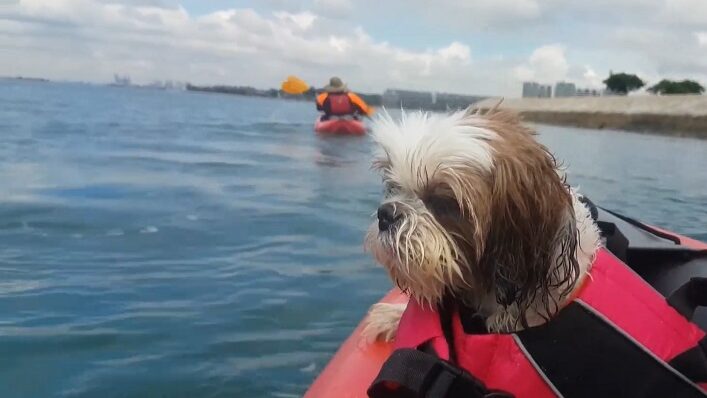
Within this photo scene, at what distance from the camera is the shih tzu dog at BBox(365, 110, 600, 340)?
3.10 metres

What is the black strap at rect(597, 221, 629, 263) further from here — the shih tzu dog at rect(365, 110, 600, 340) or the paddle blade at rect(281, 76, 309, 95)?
the paddle blade at rect(281, 76, 309, 95)

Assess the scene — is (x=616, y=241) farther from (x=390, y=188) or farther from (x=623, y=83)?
(x=623, y=83)

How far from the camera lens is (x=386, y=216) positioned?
10.7 ft

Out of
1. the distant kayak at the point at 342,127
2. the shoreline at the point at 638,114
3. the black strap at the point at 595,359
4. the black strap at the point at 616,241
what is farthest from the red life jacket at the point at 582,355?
the shoreline at the point at 638,114

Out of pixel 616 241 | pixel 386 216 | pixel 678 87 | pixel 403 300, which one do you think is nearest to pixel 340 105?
pixel 403 300

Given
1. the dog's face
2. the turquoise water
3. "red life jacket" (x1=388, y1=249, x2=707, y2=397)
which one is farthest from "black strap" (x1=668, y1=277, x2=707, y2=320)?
the turquoise water

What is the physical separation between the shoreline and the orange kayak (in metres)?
33.7

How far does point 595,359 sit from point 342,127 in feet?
84.4

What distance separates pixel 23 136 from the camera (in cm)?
2273

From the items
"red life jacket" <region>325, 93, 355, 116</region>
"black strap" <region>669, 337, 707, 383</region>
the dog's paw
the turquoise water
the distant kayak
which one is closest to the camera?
"black strap" <region>669, 337, 707, 383</region>

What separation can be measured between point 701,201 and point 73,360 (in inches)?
523

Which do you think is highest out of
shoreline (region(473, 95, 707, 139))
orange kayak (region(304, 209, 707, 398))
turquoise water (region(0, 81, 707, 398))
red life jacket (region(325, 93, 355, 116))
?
orange kayak (region(304, 209, 707, 398))

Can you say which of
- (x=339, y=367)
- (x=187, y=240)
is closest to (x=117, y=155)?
(x=187, y=240)

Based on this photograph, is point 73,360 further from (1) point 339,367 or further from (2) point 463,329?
(2) point 463,329
